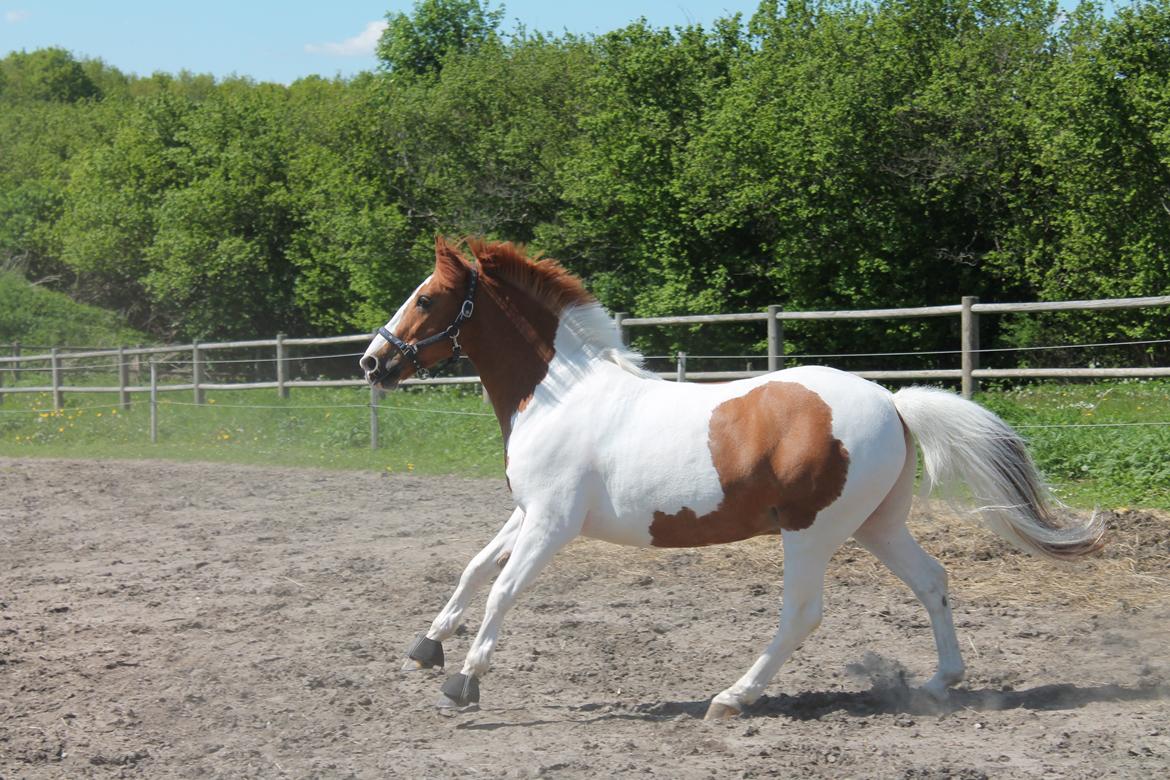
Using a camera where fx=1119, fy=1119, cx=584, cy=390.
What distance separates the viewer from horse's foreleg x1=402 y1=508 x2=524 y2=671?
503cm

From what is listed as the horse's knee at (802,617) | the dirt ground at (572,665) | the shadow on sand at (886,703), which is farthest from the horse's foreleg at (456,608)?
the horse's knee at (802,617)

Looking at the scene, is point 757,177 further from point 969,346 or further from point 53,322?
point 53,322

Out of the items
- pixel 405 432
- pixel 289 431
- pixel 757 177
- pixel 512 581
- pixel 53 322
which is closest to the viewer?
pixel 512 581

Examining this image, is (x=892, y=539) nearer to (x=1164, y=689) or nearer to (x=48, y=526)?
(x=1164, y=689)

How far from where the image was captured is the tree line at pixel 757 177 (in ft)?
55.7

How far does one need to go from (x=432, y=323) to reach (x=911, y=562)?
2.44 meters

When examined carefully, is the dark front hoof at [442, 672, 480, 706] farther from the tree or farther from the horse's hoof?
the tree

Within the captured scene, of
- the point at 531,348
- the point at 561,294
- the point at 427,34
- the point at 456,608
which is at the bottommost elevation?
the point at 456,608

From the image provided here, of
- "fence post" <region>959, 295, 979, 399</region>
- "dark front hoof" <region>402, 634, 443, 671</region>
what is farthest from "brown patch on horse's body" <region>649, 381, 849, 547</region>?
→ "fence post" <region>959, 295, 979, 399</region>

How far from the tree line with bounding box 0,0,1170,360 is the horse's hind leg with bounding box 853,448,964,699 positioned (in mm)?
13248

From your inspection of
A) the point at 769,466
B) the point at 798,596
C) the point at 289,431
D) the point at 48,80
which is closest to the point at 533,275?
the point at 769,466

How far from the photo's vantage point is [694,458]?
464 centimetres

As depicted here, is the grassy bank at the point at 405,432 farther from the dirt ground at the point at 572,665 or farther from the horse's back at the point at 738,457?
the horse's back at the point at 738,457

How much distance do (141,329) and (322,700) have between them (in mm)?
32249
